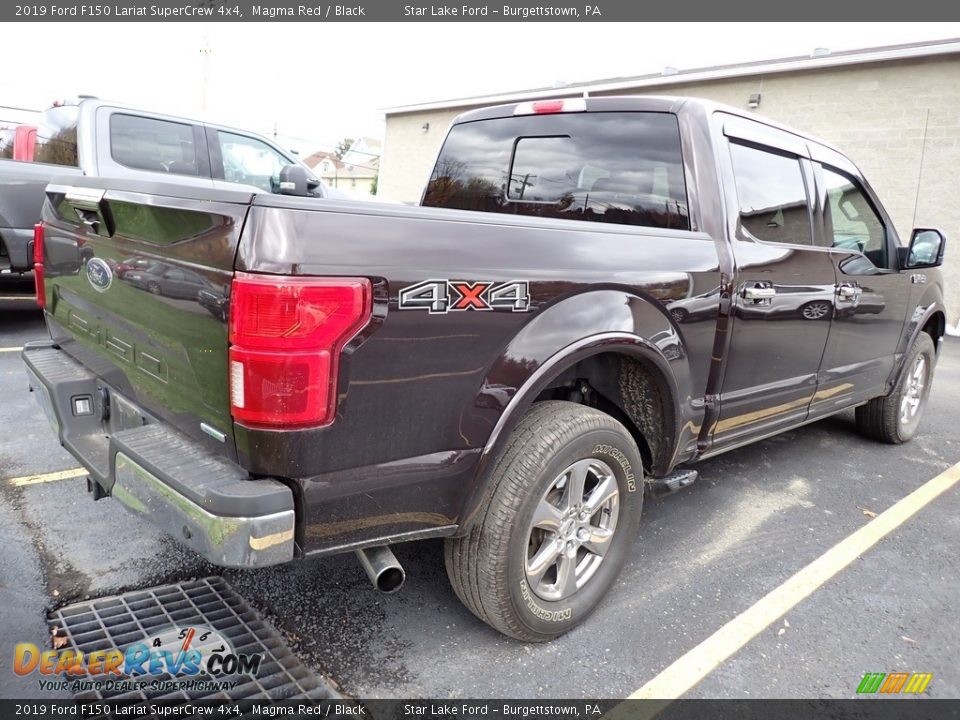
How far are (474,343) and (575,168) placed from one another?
5.10 ft

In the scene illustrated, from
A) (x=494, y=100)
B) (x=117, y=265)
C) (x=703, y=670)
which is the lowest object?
(x=703, y=670)

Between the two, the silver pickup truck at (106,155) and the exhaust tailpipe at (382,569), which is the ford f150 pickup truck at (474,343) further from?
the silver pickup truck at (106,155)

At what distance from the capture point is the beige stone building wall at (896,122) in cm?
1184

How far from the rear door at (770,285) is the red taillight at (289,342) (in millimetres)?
1857

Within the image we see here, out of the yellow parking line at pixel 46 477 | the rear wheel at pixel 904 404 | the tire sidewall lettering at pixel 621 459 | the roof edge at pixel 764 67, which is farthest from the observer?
the roof edge at pixel 764 67

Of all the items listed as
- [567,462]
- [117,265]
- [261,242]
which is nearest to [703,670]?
[567,462]

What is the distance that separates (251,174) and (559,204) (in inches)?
198

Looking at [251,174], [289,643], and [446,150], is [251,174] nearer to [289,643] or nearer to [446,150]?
[446,150]

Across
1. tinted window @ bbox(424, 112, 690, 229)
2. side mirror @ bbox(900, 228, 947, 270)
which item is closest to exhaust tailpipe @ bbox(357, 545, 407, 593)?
tinted window @ bbox(424, 112, 690, 229)

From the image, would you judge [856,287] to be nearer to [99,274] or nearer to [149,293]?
[149,293]

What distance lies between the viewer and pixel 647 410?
2.83 m

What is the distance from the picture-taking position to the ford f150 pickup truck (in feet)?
5.77

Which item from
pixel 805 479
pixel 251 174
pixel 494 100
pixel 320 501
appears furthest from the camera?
pixel 494 100

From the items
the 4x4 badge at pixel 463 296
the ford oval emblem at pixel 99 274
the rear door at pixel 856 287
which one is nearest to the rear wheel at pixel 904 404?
the rear door at pixel 856 287
